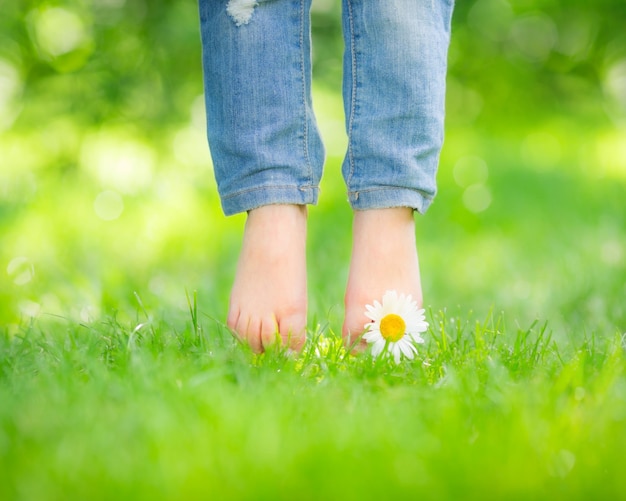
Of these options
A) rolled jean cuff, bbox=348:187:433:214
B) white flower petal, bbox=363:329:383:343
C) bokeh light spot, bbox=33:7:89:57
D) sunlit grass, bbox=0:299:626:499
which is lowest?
sunlit grass, bbox=0:299:626:499

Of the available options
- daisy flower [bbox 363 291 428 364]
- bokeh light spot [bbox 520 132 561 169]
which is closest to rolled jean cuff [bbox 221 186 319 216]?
daisy flower [bbox 363 291 428 364]

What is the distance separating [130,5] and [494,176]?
5.76 feet

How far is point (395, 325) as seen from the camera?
3.78ft

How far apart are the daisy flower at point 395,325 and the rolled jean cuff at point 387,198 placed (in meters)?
0.14

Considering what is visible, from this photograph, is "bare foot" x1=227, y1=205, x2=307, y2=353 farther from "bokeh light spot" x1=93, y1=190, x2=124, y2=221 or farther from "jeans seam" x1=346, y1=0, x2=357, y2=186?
"bokeh light spot" x1=93, y1=190, x2=124, y2=221

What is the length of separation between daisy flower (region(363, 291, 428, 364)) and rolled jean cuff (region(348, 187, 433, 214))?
14 cm

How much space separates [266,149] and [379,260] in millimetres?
260

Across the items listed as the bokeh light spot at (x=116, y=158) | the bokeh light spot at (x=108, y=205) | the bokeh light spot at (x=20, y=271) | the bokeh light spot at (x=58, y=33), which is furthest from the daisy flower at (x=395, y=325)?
the bokeh light spot at (x=58, y=33)

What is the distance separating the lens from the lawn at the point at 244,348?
0.75 metres

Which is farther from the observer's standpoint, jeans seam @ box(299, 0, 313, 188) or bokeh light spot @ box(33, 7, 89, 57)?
bokeh light spot @ box(33, 7, 89, 57)

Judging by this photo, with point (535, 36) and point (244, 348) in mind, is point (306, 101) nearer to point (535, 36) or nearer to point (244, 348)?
point (244, 348)

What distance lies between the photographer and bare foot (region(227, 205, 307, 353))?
118 centimetres

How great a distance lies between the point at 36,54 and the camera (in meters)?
2.98

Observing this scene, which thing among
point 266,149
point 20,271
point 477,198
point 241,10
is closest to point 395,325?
point 266,149
